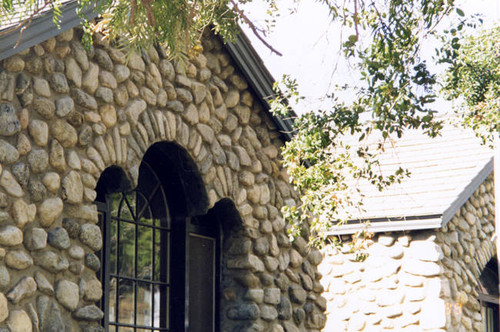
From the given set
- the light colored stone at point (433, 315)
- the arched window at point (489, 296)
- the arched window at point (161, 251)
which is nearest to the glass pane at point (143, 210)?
the arched window at point (161, 251)

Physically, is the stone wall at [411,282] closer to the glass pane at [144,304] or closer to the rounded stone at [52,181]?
the glass pane at [144,304]

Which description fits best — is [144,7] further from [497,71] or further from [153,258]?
[497,71]

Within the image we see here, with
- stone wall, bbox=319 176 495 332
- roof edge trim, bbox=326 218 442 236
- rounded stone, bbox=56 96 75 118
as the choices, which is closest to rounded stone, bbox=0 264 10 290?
rounded stone, bbox=56 96 75 118

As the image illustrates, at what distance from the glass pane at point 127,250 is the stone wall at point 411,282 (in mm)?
5622

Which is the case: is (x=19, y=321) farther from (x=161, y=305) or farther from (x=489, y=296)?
(x=489, y=296)

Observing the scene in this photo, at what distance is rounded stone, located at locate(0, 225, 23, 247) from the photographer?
6.09 m

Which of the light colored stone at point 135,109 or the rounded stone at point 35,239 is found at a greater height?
the light colored stone at point 135,109

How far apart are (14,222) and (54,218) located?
399mm

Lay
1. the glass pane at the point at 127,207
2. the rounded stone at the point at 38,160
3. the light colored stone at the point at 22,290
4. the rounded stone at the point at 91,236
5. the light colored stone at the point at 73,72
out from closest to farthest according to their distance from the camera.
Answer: the light colored stone at the point at 22,290 < the rounded stone at the point at 38,160 < the rounded stone at the point at 91,236 < the light colored stone at the point at 73,72 < the glass pane at the point at 127,207

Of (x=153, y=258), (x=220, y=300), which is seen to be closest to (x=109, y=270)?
(x=153, y=258)

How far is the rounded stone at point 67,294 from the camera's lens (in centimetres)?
649

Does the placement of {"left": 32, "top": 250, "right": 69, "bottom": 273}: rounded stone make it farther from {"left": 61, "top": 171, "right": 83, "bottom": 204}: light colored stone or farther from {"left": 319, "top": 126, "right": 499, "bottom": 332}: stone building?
{"left": 319, "top": 126, "right": 499, "bottom": 332}: stone building

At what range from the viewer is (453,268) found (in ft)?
43.0

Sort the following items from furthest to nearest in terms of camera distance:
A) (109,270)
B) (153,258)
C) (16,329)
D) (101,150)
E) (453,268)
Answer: (453,268)
(153,258)
(109,270)
(101,150)
(16,329)
